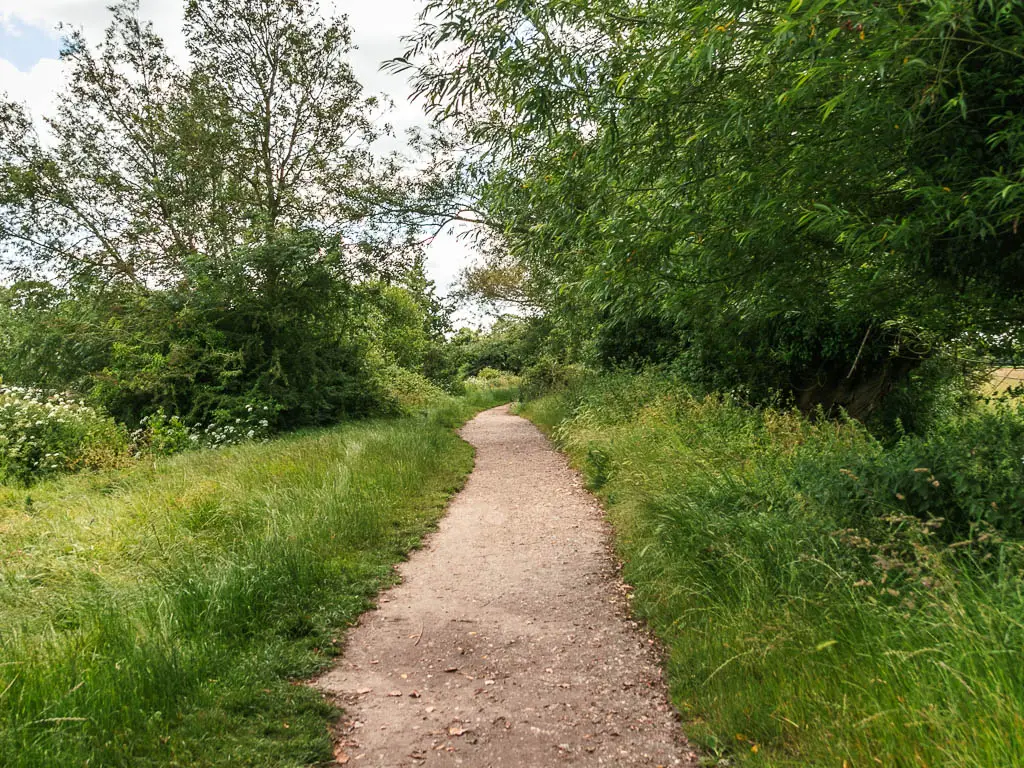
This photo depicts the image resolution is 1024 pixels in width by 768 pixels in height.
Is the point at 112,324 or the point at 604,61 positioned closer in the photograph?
the point at 604,61

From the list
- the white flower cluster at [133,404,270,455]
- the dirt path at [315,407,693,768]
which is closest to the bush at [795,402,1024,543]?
the dirt path at [315,407,693,768]

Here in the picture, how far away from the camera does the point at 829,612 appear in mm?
3225

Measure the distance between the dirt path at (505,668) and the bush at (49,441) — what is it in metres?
7.87

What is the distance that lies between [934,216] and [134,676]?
522cm

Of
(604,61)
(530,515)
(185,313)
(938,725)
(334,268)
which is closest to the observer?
(938,725)

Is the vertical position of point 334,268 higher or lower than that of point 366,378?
higher

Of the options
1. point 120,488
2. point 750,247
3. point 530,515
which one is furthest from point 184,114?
point 750,247

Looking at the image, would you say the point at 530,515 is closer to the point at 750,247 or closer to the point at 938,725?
the point at 750,247

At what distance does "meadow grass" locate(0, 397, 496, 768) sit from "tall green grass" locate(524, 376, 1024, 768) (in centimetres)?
220

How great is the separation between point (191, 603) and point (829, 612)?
395cm

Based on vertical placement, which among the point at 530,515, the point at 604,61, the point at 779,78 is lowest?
the point at 530,515

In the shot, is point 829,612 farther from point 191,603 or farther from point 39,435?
point 39,435

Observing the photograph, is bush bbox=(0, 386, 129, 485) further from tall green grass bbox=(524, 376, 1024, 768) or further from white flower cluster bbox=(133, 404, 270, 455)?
tall green grass bbox=(524, 376, 1024, 768)

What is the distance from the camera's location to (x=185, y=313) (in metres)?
14.1
